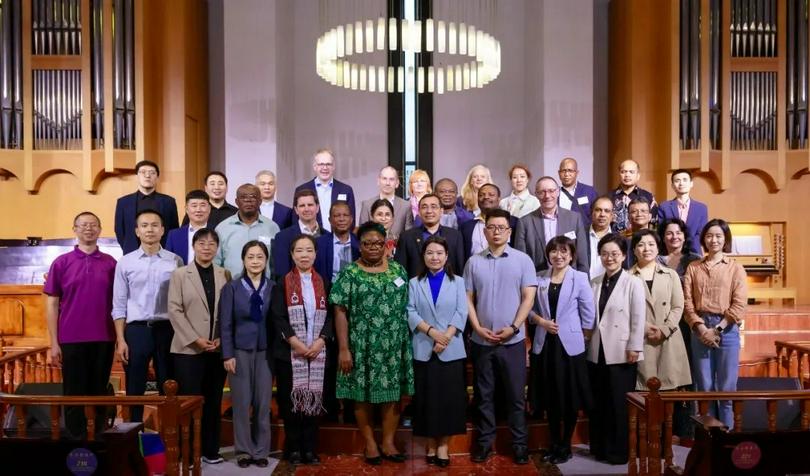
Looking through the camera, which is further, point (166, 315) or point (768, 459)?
point (166, 315)

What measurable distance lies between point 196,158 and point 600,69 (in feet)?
15.6

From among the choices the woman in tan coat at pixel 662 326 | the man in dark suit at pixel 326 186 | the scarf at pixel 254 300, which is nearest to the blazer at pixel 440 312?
the scarf at pixel 254 300

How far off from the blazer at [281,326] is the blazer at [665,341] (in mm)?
1915

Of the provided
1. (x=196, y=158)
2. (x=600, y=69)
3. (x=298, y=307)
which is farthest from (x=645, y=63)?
(x=298, y=307)

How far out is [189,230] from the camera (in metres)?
5.26

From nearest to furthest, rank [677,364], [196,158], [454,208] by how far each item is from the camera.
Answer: [677,364] < [454,208] < [196,158]

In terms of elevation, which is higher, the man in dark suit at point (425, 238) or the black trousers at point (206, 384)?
the man in dark suit at point (425, 238)

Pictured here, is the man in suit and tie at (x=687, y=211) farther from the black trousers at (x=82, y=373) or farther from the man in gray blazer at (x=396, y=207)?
the black trousers at (x=82, y=373)

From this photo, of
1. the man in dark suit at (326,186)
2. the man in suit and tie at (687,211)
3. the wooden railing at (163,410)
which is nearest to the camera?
the wooden railing at (163,410)

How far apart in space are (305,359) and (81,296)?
4.62ft

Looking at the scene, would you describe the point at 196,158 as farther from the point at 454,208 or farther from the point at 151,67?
the point at 454,208

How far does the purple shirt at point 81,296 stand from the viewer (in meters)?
4.91

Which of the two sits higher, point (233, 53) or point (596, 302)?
point (233, 53)

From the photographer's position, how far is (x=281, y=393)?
16.0 feet
